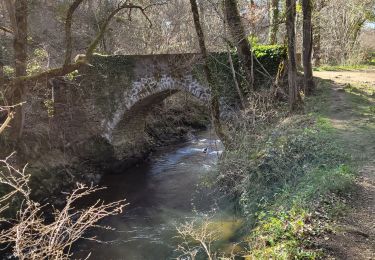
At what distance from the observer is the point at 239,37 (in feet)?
40.8

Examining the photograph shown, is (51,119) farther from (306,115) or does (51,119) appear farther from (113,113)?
(306,115)

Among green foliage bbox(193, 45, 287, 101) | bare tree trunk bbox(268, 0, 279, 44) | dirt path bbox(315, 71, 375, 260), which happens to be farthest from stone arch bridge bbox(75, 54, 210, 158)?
bare tree trunk bbox(268, 0, 279, 44)

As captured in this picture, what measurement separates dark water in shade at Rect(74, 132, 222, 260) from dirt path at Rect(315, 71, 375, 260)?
3.49 meters

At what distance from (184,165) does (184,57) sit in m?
3.82

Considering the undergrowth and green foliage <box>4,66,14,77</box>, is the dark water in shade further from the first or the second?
green foliage <box>4,66,14,77</box>

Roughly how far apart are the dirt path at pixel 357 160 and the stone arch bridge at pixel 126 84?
14.5ft

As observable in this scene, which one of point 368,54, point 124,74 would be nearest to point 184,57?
point 124,74

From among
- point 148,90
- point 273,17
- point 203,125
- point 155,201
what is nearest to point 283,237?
point 155,201

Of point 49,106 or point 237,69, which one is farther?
point 237,69

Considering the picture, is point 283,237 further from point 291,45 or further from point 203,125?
point 203,125

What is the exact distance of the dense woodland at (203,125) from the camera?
225 inches

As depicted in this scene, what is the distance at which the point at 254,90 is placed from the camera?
12.7 m

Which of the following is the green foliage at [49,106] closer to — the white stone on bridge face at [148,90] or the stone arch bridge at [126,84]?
the stone arch bridge at [126,84]

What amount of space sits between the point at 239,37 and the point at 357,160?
6.45m
